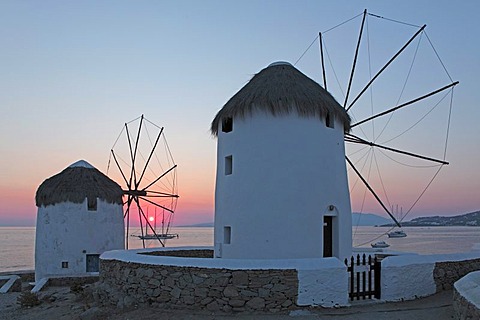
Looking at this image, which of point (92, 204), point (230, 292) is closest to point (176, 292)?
point (230, 292)

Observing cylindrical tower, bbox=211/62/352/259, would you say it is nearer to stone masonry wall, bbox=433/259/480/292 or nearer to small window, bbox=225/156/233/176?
small window, bbox=225/156/233/176

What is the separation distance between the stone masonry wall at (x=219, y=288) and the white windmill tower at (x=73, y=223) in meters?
12.2

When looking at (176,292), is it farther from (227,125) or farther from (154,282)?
(227,125)

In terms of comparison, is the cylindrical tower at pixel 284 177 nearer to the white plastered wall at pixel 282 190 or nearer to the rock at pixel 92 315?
the white plastered wall at pixel 282 190

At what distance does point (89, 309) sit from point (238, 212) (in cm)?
461

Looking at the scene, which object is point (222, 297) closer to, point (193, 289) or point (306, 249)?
point (193, 289)

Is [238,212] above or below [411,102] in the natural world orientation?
below

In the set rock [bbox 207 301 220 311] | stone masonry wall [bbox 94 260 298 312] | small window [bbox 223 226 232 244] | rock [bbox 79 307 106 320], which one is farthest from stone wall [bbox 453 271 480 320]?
rock [bbox 79 307 106 320]

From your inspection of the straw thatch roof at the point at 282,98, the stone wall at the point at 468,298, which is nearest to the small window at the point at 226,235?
the straw thatch roof at the point at 282,98

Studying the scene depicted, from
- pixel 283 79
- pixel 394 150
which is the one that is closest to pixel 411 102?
pixel 394 150

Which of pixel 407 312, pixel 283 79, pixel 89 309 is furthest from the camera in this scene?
pixel 283 79

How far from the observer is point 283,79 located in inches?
566

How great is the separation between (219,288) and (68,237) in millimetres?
13953

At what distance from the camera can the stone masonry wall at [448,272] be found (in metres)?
12.1
